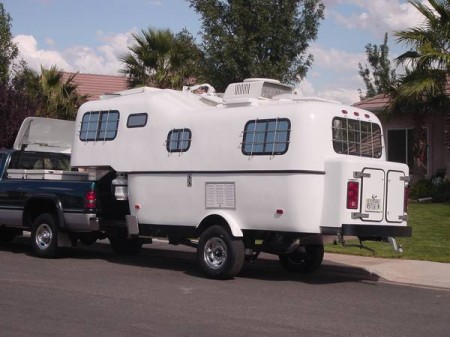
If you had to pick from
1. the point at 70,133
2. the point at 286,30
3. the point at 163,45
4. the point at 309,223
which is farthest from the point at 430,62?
the point at 309,223

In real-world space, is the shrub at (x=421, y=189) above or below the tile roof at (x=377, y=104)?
below

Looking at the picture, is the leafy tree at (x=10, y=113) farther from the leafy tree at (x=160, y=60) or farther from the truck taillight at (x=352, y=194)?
the truck taillight at (x=352, y=194)

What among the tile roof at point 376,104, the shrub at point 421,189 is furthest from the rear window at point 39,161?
the tile roof at point 376,104

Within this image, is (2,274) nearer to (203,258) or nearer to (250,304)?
(203,258)

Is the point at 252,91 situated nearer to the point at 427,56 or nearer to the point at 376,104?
the point at 427,56

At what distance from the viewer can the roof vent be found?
1228 cm

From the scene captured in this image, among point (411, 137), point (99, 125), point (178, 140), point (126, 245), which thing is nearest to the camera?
point (178, 140)

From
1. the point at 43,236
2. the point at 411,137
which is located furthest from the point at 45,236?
the point at 411,137

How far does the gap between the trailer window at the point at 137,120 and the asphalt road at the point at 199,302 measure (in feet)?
8.21

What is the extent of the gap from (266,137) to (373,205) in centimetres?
189

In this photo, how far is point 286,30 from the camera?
746 inches

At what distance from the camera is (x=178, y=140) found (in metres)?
12.5

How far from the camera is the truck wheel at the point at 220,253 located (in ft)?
37.6

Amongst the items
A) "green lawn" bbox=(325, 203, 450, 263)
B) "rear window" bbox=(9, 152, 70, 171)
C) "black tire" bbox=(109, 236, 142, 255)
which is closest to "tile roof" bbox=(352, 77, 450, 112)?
"green lawn" bbox=(325, 203, 450, 263)
